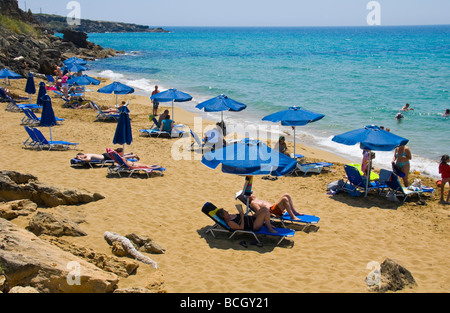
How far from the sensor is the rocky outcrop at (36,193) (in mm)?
8477

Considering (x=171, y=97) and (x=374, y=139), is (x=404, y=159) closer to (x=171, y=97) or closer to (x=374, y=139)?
(x=374, y=139)

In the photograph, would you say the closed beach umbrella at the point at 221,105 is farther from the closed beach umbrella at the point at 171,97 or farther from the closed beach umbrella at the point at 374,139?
the closed beach umbrella at the point at 374,139

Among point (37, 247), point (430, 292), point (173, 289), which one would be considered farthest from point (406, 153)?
point (37, 247)

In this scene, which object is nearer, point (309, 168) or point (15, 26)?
point (309, 168)

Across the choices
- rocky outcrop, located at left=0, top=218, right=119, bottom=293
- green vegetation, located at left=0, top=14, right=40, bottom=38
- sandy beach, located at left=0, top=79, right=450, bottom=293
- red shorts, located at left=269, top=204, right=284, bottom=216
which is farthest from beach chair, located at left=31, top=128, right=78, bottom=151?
green vegetation, located at left=0, top=14, right=40, bottom=38

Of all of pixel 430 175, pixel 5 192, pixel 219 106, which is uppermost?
pixel 219 106

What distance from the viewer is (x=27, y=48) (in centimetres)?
3800

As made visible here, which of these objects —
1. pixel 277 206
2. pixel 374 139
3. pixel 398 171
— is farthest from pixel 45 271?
pixel 398 171

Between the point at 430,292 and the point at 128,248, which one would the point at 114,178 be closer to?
the point at 128,248

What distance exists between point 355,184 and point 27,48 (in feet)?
118

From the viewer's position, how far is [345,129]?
20.3 meters

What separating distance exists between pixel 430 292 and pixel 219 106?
9008mm

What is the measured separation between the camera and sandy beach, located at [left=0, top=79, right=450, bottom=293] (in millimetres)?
6531

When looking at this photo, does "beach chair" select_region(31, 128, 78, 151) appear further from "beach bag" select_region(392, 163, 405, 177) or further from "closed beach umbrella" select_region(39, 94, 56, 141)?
"beach bag" select_region(392, 163, 405, 177)
